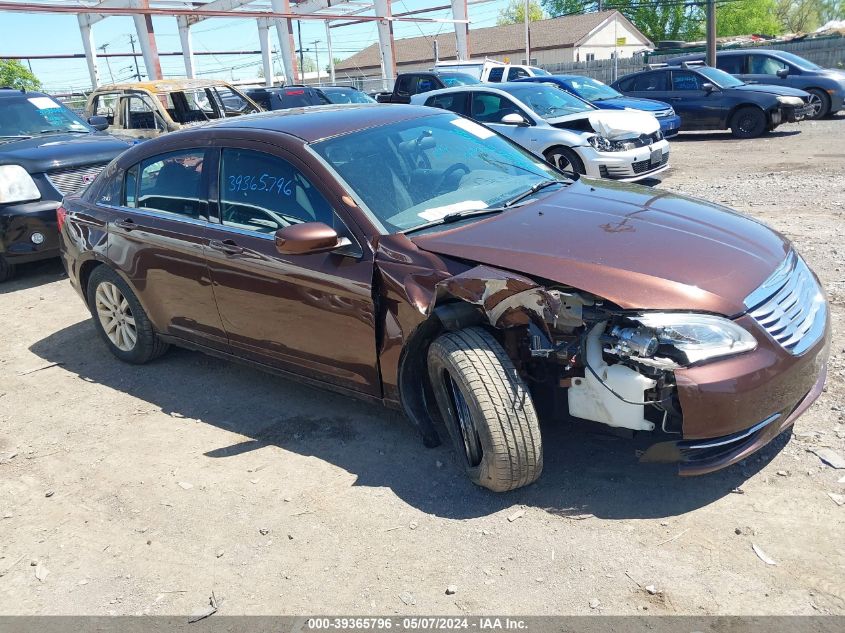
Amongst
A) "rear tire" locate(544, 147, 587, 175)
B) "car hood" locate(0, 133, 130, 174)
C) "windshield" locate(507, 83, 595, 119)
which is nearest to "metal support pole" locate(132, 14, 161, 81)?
"windshield" locate(507, 83, 595, 119)

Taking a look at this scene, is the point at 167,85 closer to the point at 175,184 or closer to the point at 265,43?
the point at 175,184

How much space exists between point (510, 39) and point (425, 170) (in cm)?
5556

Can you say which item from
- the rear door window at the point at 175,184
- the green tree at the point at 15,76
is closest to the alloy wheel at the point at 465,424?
the rear door window at the point at 175,184

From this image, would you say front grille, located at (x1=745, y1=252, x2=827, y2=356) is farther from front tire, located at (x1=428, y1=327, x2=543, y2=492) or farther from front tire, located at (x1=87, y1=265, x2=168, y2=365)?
front tire, located at (x1=87, y1=265, x2=168, y2=365)

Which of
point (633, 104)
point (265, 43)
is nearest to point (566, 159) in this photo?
Answer: point (633, 104)

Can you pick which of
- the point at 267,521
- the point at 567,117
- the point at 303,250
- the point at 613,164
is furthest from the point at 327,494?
the point at 567,117

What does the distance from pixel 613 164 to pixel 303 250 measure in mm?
7372

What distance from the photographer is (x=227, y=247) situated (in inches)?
168

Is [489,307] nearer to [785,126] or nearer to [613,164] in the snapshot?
[613,164]

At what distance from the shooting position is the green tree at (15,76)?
33.4 metres

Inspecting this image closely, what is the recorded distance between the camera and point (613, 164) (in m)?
10.0

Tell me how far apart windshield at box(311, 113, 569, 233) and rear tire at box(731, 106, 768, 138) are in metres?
12.1

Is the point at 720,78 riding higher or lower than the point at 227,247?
higher

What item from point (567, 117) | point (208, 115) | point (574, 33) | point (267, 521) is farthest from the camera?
point (574, 33)
